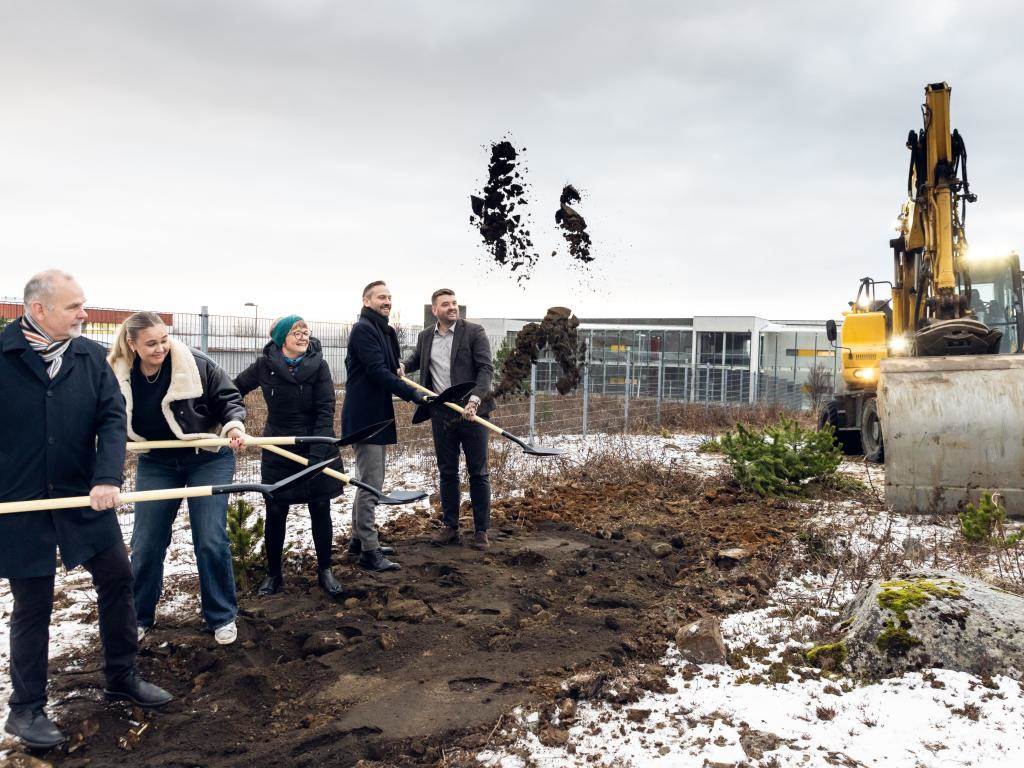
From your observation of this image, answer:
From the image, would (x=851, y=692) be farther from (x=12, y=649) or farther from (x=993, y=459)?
(x=993, y=459)

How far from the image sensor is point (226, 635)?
409cm

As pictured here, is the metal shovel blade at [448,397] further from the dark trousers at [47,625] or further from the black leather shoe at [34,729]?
the black leather shoe at [34,729]

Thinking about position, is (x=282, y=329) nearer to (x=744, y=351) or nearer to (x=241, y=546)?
(x=241, y=546)

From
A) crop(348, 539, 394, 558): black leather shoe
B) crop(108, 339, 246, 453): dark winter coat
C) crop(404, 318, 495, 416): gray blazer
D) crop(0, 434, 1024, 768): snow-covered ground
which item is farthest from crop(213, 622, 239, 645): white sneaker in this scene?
crop(404, 318, 495, 416): gray blazer

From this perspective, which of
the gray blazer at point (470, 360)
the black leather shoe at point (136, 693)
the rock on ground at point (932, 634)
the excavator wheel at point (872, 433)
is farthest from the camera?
the excavator wheel at point (872, 433)

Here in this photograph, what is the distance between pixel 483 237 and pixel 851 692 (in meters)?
5.61

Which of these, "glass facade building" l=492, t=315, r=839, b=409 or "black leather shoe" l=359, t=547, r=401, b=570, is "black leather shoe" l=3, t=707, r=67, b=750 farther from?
"glass facade building" l=492, t=315, r=839, b=409

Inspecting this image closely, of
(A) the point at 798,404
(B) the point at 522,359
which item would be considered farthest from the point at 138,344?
(A) the point at 798,404

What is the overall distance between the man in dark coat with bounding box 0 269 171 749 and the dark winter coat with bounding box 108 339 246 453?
0.54m

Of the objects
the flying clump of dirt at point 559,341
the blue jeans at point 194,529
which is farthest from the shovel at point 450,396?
the flying clump of dirt at point 559,341

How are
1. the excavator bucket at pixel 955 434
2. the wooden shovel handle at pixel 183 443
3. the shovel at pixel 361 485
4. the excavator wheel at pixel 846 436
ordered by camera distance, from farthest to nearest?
the excavator wheel at pixel 846 436
the excavator bucket at pixel 955 434
the shovel at pixel 361 485
the wooden shovel handle at pixel 183 443

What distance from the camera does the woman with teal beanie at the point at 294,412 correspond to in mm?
4797

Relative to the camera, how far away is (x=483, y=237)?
7910 mm

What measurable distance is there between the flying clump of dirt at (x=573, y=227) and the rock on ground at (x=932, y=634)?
4986 millimetres
